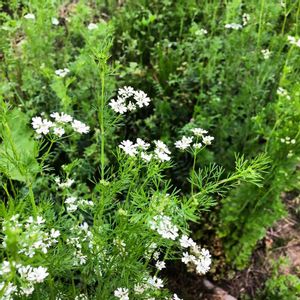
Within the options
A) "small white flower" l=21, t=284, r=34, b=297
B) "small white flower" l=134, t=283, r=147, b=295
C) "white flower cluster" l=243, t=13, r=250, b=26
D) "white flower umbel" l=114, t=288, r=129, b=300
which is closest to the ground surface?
"small white flower" l=134, t=283, r=147, b=295

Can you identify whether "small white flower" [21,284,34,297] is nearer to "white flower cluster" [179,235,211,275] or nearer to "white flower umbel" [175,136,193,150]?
"white flower cluster" [179,235,211,275]

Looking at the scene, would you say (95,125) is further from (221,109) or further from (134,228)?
(134,228)

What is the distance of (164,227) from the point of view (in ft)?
4.75

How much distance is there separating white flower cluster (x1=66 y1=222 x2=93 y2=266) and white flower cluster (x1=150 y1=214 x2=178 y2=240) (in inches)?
12.4

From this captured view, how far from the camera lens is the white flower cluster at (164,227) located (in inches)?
56.1

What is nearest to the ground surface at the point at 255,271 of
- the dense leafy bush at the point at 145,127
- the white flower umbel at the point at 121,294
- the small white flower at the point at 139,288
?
the dense leafy bush at the point at 145,127

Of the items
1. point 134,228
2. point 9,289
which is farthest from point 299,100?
point 9,289

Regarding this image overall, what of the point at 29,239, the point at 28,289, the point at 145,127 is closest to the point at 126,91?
the point at 29,239

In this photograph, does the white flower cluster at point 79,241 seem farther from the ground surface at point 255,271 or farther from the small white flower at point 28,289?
the ground surface at point 255,271

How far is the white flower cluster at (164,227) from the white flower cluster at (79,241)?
31 centimetres

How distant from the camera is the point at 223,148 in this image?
2.77 meters

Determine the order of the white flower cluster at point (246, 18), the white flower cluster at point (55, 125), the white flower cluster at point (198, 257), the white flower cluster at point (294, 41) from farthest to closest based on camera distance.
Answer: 1. the white flower cluster at point (246, 18)
2. the white flower cluster at point (294, 41)
3. the white flower cluster at point (198, 257)
4. the white flower cluster at point (55, 125)

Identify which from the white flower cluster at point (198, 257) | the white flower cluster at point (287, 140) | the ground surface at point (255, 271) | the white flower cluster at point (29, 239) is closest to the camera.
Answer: the white flower cluster at point (29, 239)

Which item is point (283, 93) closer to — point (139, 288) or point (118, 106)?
point (118, 106)
